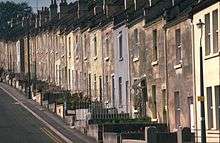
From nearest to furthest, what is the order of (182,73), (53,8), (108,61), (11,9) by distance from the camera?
(182,73), (108,61), (53,8), (11,9)

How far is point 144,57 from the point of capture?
51312 mm

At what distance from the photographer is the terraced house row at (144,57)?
38.4 meters

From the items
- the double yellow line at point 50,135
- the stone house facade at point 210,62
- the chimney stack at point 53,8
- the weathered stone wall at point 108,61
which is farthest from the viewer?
the chimney stack at point 53,8

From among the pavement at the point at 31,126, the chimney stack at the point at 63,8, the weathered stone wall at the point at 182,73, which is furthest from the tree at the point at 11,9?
the weathered stone wall at the point at 182,73

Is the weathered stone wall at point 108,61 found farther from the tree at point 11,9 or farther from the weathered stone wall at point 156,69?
the tree at point 11,9

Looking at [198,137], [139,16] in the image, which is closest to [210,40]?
[198,137]

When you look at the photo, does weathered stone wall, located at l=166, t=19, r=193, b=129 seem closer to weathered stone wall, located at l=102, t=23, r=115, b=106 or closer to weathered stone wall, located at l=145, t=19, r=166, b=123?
weathered stone wall, located at l=145, t=19, r=166, b=123

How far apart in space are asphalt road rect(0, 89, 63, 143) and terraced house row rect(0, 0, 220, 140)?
612 cm

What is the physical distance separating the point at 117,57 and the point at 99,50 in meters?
7.37

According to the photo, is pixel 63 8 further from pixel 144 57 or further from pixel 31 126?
pixel 144 57

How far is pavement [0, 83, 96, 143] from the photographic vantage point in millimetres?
48125

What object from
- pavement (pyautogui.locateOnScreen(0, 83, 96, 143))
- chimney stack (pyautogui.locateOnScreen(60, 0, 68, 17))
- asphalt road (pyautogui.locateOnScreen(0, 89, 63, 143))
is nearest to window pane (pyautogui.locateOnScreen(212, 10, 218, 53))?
pavement (pyautogui.locateOnScreen(0, 83, 96, 143))

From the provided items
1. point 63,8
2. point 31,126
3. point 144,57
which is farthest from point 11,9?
point 144,57

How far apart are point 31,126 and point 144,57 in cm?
1093
